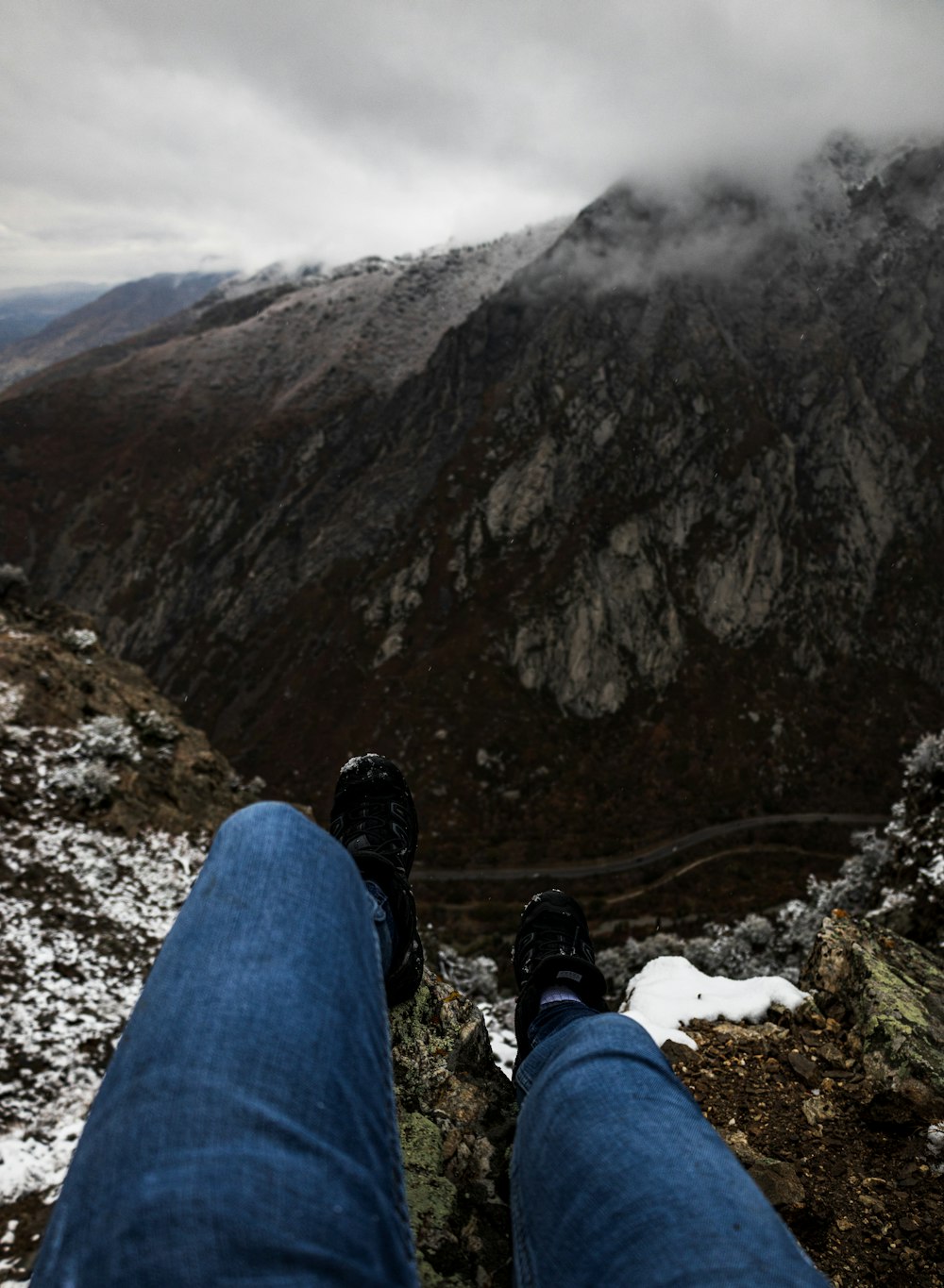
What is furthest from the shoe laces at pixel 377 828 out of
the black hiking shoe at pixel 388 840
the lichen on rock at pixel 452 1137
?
the lichen on rock at pixel 452 1137

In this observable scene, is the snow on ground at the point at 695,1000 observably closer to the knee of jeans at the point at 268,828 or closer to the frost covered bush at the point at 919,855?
the frost covered bush at the point at 919,855

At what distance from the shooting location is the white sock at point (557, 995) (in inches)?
137

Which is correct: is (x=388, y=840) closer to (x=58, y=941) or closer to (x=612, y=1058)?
(x=612, y=1058)

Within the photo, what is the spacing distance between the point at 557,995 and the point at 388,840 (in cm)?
146

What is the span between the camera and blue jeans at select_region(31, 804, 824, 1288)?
1.27 meters

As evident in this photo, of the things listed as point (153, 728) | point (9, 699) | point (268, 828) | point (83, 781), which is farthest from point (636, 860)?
point (268, 828)

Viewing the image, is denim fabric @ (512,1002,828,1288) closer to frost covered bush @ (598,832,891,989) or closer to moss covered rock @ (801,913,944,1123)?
moss covered rock @ (801,913,944,1123)

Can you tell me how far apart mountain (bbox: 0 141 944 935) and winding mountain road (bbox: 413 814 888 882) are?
1230mm

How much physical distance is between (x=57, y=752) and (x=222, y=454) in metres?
109

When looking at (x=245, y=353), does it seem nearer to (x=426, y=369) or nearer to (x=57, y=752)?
(x=426, y=369)

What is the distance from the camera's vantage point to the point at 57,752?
1199 cm

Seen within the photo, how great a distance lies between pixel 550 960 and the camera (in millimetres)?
3701

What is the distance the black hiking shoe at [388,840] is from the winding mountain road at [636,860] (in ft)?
186

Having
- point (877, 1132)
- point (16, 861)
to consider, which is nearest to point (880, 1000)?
point (877, 1132)
